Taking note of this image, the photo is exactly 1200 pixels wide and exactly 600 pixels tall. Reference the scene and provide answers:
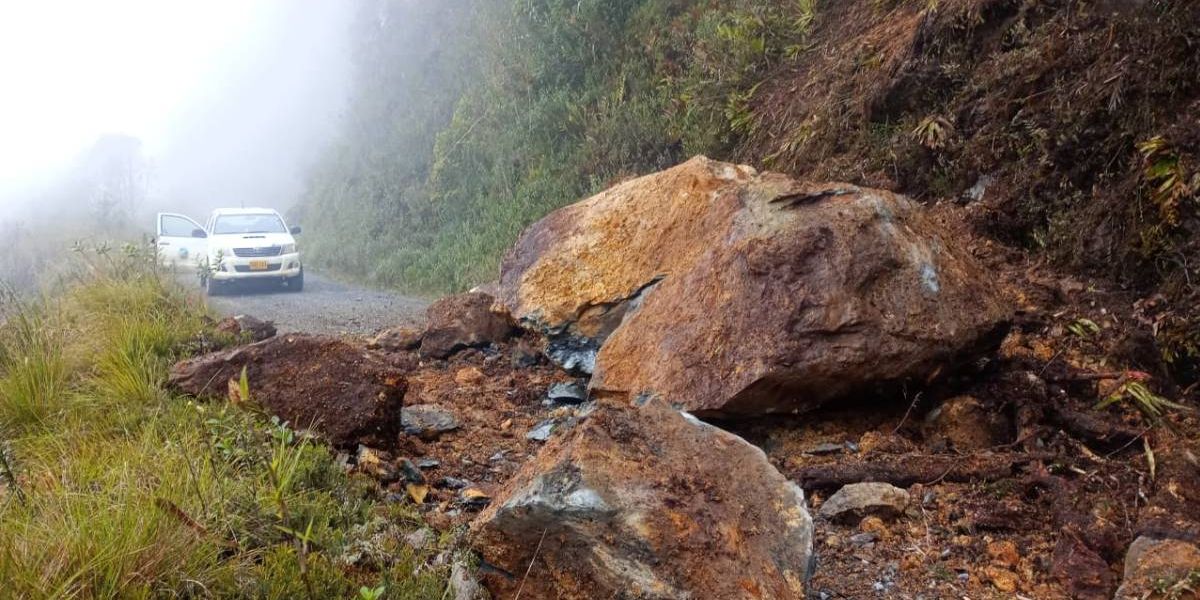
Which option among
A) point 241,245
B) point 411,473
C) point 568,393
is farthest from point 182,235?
point 411,473

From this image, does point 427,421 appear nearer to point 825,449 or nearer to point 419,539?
point 419,539

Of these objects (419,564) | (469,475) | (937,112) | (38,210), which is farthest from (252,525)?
(38,210)

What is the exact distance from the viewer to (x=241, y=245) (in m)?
14.8

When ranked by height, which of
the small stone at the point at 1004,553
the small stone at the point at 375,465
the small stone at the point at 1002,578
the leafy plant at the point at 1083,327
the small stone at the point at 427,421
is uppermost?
the leafy plant at the point at 1083,327

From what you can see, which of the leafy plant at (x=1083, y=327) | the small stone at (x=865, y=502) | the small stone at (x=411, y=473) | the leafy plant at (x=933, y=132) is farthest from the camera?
the leafy plant at (x=933, y=132)

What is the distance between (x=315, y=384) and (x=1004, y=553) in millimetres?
3062

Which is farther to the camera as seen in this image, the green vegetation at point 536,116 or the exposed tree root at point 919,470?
the green vegetation at point 536,116

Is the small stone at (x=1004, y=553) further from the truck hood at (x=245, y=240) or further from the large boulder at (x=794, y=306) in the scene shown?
the truck hood at (x=245, y=240)

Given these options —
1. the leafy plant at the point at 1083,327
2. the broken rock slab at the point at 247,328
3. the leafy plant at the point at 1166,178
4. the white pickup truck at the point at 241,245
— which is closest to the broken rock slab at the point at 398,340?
the broken rock slab at the point at 247,328

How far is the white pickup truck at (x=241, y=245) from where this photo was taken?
14562 mm

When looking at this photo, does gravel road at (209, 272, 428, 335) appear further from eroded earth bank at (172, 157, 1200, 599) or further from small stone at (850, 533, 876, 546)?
small stone at (850, 533, 876, 546)

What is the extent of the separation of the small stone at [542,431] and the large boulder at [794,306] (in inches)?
14.4

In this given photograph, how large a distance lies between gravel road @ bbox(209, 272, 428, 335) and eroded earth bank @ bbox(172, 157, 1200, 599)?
9.73 ft

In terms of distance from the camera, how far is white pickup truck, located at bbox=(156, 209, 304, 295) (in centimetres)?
1456
